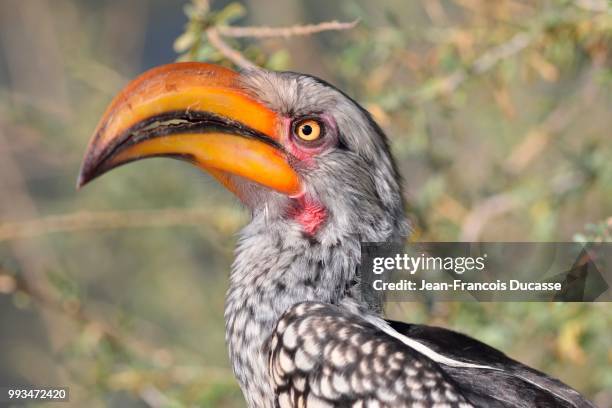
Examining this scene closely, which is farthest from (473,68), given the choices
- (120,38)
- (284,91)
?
(120,38)

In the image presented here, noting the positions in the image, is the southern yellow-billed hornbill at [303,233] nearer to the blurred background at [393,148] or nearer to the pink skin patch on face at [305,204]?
the pink skin patch on face at [305,204]

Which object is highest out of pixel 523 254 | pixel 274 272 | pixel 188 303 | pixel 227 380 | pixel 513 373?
pixel 188 303

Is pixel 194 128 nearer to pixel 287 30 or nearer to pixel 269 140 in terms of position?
pixel 269 140

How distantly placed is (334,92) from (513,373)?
921mm

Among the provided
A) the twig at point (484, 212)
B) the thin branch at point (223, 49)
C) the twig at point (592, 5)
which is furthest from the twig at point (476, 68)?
the thin branch at point (223, 49)

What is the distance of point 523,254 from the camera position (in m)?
4.36

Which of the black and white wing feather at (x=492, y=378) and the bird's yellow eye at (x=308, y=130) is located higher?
the bird's yellow eye at (x=308, y=130)

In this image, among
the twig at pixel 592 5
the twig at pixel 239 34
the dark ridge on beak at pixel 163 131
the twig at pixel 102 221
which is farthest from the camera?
the twig at pixel 102 221

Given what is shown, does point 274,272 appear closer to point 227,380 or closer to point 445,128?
point 227,380

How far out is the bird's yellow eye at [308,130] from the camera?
280cm

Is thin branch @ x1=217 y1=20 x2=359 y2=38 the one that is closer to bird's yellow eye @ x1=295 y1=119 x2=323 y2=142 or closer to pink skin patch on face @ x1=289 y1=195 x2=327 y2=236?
bird's yellow eye @ x1=295 y1=119 x2=323 y2=142

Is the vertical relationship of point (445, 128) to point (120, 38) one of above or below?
below

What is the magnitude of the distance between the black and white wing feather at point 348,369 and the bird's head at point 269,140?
0.38 m

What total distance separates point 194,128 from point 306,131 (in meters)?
0.34
